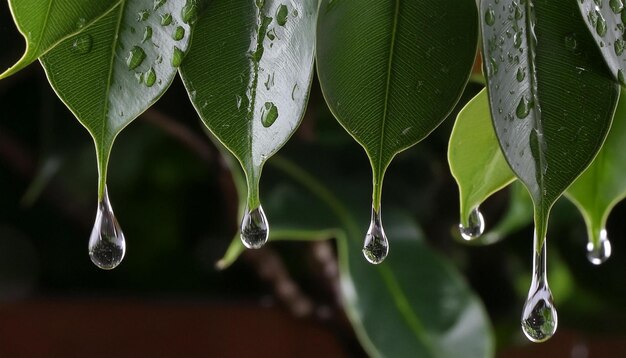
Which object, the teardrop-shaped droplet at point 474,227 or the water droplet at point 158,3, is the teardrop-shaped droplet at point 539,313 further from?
the water droplet at point 158,3

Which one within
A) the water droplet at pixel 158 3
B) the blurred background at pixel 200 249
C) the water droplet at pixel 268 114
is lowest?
the blurred background at pixel 200 249

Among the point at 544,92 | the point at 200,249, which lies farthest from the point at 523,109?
the point at 200,249

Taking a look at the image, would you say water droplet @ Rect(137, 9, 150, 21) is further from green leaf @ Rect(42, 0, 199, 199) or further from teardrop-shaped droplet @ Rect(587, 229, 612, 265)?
teardrop-shaped droplet @ Rect(587, 229, 612, 265)

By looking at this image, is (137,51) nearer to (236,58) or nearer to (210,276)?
(236,58)

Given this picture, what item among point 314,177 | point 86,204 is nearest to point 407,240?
point 314,177

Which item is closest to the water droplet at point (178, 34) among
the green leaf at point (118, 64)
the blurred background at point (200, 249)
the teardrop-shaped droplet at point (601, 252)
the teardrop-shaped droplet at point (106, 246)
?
the green leaf at point (118, 64)

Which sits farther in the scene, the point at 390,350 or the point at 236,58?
the point at 390,350
